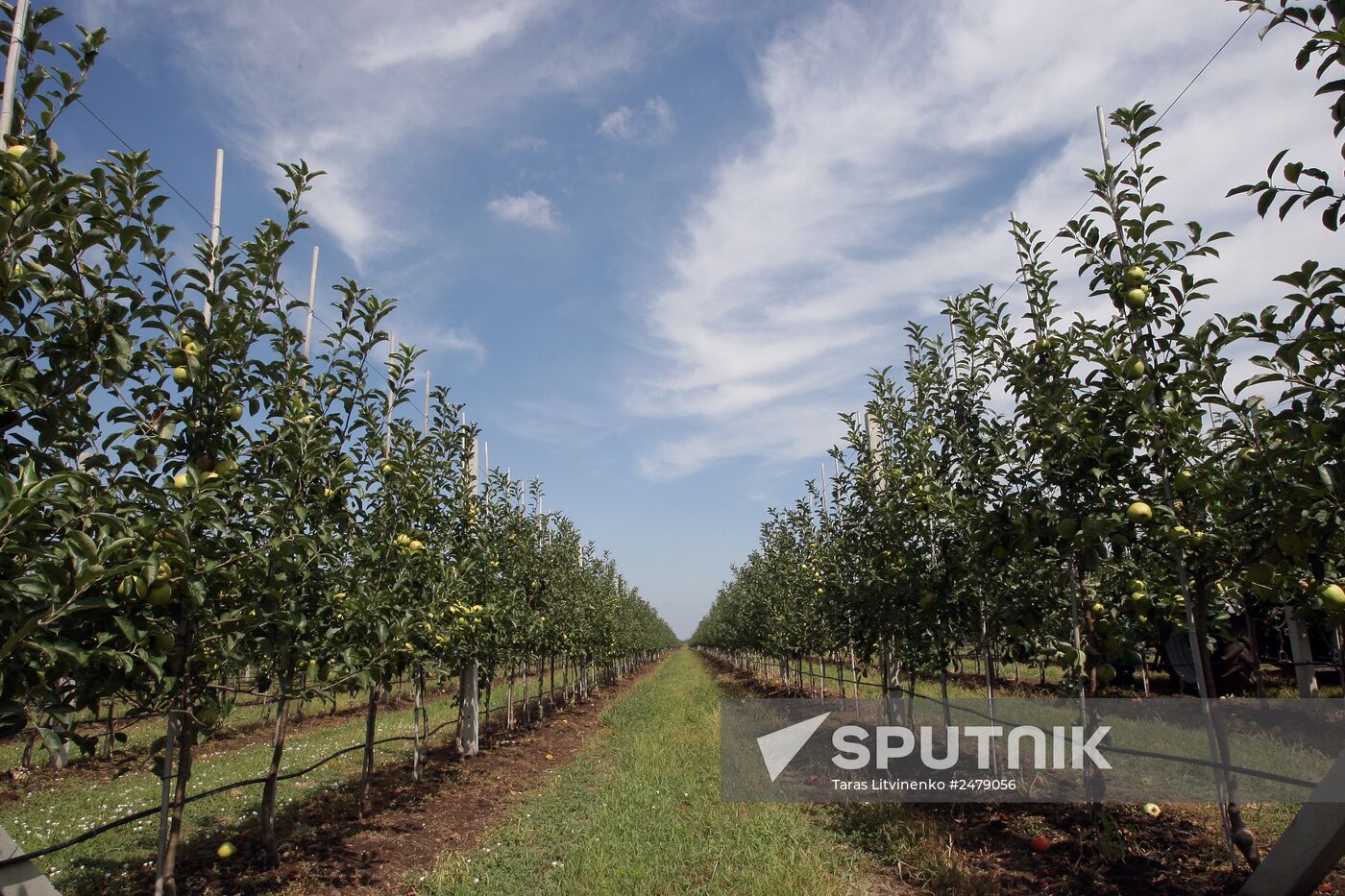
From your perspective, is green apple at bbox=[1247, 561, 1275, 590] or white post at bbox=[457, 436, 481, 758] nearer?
green apple at bbox=[1247, 561, 1275, 590]

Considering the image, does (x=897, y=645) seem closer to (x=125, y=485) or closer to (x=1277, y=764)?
(x=1277, y=764)

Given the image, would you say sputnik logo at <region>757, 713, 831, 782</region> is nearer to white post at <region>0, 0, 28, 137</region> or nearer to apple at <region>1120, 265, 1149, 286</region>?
apple at <region>1120, 265, 1149, 286</region>

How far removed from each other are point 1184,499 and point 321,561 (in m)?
5.88

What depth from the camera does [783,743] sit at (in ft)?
36.8

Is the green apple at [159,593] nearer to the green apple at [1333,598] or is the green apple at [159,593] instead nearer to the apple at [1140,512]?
the apple at [1140,512]

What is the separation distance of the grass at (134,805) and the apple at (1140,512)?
7.70 metres

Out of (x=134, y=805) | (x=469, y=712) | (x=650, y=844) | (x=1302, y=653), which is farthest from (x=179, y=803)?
(x=1302, y=653)

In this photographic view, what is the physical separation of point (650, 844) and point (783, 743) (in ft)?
17.1

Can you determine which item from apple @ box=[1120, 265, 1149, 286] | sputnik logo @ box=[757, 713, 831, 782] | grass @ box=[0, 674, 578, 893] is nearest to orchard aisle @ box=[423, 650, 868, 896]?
sputnik logo @ box=[757, 713, 831, 782]

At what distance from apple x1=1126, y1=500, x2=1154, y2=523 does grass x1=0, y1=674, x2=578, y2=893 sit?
770 centimetres

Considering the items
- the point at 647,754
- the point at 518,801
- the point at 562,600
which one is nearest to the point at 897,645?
the point at 647,754

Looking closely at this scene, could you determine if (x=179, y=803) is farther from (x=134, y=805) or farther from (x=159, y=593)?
(x=134, y=805)

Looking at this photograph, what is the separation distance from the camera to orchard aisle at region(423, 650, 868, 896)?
555cm

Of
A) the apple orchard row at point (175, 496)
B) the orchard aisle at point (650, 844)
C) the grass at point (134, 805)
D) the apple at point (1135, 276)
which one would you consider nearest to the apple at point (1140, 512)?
the apple at point (1135, 276)
